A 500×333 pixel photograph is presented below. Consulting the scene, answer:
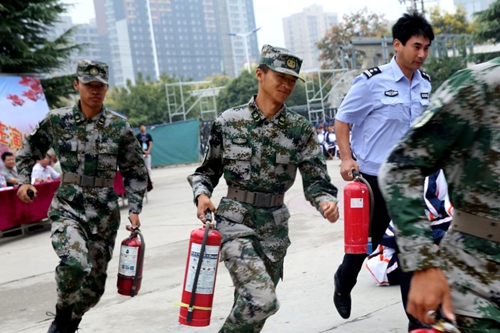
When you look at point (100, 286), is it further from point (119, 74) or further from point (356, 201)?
point (119, 74)

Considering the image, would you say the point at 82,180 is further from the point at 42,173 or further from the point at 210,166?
the point at 42,173

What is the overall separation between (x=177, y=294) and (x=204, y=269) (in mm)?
3159

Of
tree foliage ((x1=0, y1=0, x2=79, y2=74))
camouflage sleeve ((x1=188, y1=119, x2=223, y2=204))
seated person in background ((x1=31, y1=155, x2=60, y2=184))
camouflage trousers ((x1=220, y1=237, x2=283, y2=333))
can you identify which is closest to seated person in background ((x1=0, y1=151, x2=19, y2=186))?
seated person in background ((x1=31, y1=155, x2=60, y2=184))

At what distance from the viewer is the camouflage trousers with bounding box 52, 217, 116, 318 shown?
193 inches

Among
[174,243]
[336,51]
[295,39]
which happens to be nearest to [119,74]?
[295,39]

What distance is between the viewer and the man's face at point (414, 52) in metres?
5.07

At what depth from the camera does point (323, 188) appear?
4.43 metres

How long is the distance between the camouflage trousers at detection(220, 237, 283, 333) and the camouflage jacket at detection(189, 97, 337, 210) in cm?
38

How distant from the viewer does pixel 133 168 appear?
5.54 metres

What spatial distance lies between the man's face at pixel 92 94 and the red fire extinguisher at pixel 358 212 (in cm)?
181

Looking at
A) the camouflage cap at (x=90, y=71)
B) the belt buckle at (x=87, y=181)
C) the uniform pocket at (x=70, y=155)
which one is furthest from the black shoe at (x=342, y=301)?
the camouflage cap at (x=90, y=71)

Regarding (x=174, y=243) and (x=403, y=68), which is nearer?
(x=403, y=68)

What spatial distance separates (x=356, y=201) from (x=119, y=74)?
650ft

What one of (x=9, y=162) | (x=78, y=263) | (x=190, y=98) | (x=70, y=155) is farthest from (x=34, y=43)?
(x=190, y=98)
